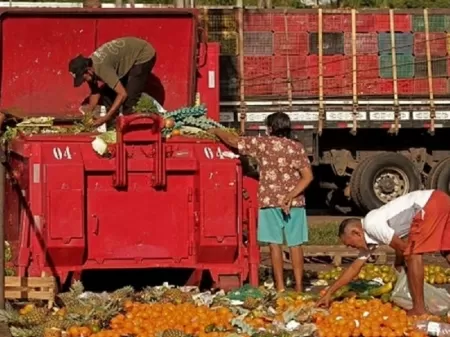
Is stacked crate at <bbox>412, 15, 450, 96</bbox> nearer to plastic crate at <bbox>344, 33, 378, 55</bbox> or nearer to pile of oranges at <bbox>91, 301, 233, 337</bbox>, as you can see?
plastic crate at <bbox>344, 33, 378, 55</bbox>

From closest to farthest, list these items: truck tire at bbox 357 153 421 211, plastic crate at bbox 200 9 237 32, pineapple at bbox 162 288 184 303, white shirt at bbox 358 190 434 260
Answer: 1. white shirt at bbox 358 190 434 260
2. pineapple at bbox 162 288 184 303
3. plastic crate at bbox 200 9 237 32
4. truck tire at bbox 357 153 421 211

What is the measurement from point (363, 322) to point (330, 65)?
1364 cm

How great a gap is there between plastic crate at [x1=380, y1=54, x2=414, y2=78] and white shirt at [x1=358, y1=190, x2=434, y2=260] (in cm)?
1268

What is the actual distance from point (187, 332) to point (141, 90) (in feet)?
14.7

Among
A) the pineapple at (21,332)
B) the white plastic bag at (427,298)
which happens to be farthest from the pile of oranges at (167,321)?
the white plastic bag at (427,298)

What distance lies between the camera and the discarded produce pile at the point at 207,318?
9508 mm

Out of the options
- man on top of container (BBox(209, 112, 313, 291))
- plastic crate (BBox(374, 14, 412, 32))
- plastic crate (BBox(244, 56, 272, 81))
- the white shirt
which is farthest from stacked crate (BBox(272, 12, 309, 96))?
the white shirt

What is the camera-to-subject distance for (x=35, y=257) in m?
11.2

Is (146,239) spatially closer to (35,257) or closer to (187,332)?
(35,257)

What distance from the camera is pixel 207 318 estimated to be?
9734 mm

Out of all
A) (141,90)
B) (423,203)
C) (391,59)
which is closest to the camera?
(423,203)

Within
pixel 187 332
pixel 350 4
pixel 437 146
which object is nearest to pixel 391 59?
pixel 437 146

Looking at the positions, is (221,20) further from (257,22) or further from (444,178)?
(444,178)

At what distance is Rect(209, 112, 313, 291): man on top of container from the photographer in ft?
38.4
